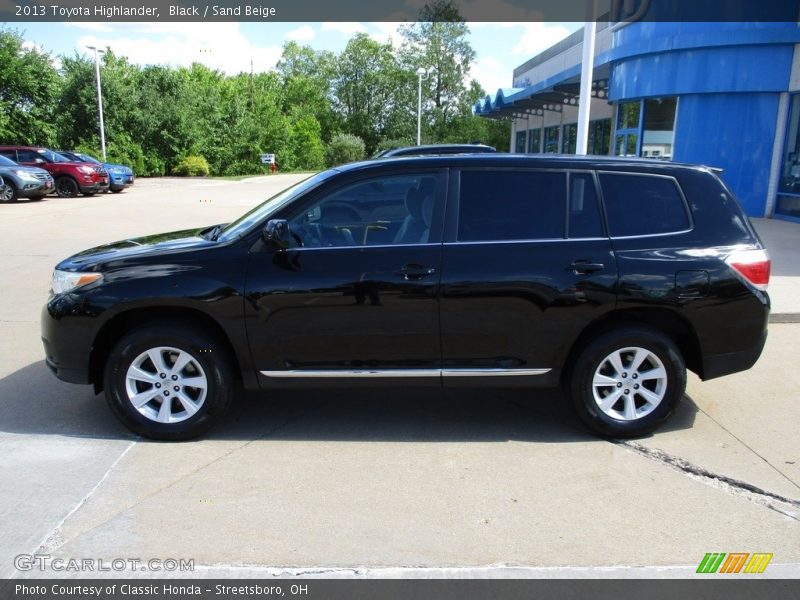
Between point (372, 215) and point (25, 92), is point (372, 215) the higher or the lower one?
the lower one

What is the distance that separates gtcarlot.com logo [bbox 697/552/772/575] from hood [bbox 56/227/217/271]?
3339 millimetres

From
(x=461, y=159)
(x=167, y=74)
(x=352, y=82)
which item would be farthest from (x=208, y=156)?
(x=461, y=159)

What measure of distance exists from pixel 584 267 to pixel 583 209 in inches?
16.3

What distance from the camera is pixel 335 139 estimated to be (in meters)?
58.2

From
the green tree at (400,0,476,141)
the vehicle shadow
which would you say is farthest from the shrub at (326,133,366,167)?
the vehicle shadow

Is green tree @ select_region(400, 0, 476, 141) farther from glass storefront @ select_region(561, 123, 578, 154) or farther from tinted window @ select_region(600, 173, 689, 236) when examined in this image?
tinted window @ select_region(600, 173, 689, 236)

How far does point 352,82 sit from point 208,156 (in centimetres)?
2943

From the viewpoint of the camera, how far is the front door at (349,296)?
14.3ft

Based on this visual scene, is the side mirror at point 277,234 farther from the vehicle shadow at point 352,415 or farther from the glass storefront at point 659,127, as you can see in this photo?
the glass storefront at point 659,127

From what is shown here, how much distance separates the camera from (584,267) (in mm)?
4414

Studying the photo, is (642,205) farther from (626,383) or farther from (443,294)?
(443,294)

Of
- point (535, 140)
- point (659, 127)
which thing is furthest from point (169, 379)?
point (535, 140)

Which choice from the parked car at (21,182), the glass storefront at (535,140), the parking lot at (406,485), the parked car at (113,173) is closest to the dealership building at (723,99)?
the parking lot at (406,485)

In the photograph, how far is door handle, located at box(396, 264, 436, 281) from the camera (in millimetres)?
4348
